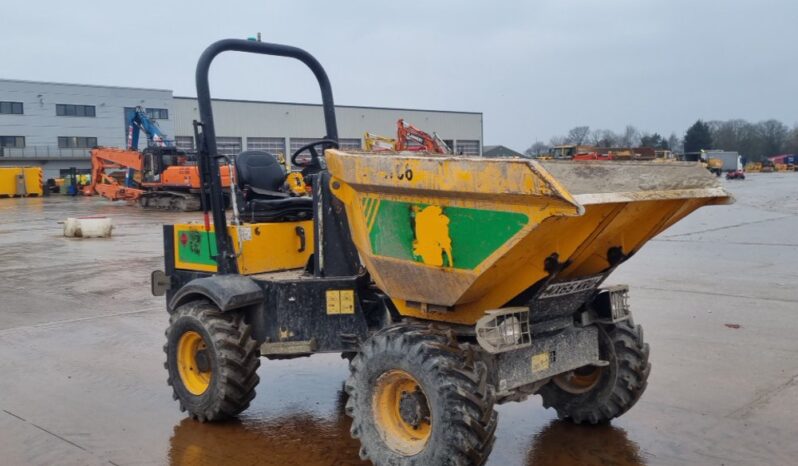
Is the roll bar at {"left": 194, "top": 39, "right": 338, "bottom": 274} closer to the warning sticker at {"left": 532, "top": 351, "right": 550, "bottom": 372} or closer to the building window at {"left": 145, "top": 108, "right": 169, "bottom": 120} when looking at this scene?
the warning sticker at {"left": 532, "top": 351, "right": 550, "bottom": 372}

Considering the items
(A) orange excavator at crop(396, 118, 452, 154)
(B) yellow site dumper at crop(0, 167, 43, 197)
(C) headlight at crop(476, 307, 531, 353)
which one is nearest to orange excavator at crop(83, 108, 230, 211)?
(A) orange excavator at crop(396, 118, 452, 154)

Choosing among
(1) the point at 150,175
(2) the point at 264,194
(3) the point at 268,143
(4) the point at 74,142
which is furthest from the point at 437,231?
(4) the point at 74,142

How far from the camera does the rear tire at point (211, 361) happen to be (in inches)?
209

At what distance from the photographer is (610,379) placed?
5.20 meters

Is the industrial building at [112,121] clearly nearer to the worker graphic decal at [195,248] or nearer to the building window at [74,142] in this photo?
the building window at [74,142]

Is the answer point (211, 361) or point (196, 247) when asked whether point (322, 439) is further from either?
point (196, 247)

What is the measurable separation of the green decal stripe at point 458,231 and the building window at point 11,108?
6146cm

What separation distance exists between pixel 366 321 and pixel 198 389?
146cm

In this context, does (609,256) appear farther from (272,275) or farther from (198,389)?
(198,389)

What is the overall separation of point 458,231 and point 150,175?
100 ft

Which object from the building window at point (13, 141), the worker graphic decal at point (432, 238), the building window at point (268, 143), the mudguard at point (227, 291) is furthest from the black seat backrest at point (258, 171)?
the building window at point (13, 141)

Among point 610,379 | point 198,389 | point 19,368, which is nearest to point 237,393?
point 198,389

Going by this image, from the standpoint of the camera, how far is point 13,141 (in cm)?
5859

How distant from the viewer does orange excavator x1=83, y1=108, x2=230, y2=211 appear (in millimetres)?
31219
